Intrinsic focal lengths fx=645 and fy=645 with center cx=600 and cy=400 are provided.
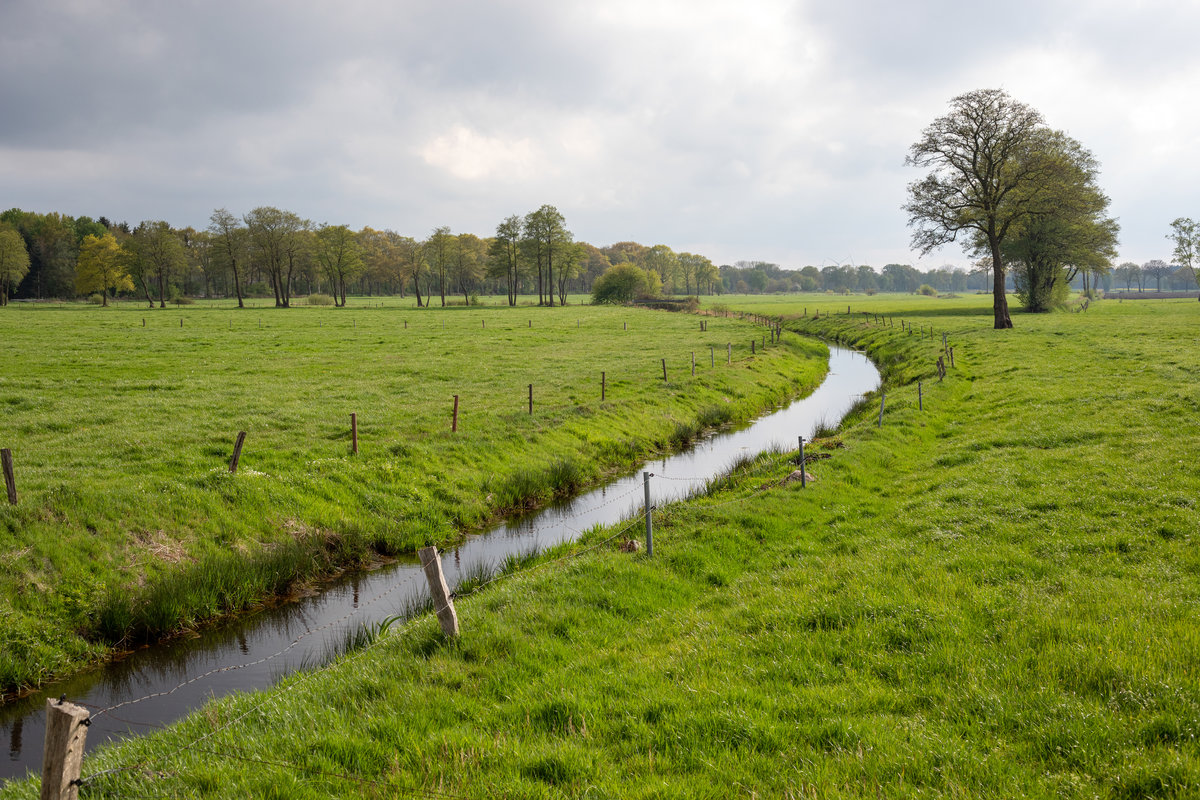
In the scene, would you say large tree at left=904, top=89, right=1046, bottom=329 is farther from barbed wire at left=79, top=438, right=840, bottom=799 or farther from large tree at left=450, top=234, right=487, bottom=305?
large tree at left=450, top=234, right=487, bottom=305

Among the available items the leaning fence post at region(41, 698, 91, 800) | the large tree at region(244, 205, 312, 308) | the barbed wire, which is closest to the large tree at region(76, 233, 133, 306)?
the large tree at region(244, 205, 312, 308)

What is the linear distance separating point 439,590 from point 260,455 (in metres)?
11.4

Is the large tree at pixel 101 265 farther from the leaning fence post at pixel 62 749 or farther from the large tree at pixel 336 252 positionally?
the leaning fence post at pixel 62 749

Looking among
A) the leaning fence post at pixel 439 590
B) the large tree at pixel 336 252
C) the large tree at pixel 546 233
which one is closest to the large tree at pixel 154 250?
the large tree at pixel 336 252

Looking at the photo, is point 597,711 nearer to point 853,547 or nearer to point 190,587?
point 853,547

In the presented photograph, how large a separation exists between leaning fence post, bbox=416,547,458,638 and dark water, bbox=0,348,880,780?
316cm

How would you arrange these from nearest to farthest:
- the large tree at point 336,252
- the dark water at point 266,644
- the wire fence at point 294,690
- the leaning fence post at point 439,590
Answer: the wire fence at point 294,690 < the leaning fence post at point 439,590 < the dark water at point 266,644 < the large tree at point 336,252

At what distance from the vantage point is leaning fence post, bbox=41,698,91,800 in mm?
4555

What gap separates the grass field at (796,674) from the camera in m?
5.59

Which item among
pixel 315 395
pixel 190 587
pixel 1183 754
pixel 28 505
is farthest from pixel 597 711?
pixel 315 395

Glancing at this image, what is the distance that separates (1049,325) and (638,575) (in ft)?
173

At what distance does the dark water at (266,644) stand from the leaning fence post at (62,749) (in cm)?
466

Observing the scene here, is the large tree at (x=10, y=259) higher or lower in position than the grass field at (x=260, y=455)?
higher

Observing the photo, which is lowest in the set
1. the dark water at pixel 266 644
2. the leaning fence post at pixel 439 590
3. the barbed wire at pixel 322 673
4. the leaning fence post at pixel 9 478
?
the dark water at pixel 266 644
